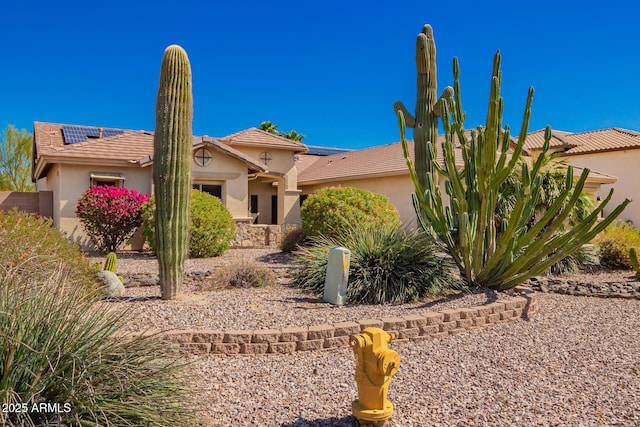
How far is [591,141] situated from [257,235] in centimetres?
1978

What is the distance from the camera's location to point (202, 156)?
1570 centimetres

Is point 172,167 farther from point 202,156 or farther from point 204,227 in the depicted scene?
point 202,156

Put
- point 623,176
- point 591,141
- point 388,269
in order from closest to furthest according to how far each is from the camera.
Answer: point 388,269 < point 623,176 < point 591,141

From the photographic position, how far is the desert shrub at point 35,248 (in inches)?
225

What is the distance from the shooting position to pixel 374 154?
22.7 meters

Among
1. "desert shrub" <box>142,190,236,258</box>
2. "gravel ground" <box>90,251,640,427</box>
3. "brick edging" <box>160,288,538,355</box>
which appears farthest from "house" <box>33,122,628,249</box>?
"gravel ground" <box>90,251,640,427</box>

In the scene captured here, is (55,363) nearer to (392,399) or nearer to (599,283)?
(392,399)

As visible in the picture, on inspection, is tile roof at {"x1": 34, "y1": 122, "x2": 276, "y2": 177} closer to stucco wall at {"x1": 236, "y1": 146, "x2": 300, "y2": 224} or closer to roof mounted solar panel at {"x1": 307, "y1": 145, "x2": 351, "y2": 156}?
stucco wall at {"x1": 236, "y1": 146, "x2": 300, "y2": 224}

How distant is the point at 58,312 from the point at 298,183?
20.9 metres

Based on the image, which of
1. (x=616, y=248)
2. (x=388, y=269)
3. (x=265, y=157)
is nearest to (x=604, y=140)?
(x=616, y=248)

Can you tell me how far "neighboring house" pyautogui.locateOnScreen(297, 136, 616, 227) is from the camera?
17828 millimetres

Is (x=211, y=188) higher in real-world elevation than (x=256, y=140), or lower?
lower

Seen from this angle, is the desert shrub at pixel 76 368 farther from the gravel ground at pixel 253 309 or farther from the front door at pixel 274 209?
the front door at pixel 274 209

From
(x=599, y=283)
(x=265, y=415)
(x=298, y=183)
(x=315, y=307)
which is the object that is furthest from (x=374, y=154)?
(x=265, y=415)
